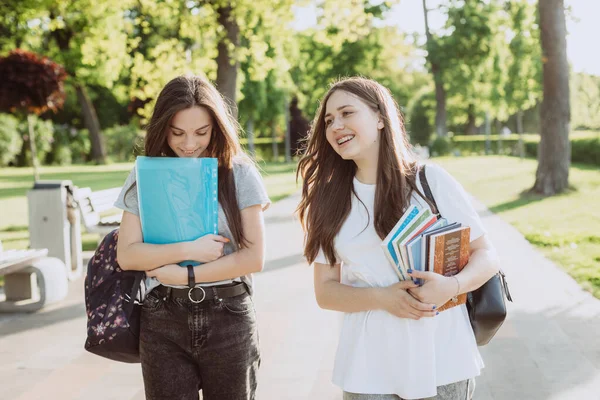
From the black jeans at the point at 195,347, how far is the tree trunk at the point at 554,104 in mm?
15050

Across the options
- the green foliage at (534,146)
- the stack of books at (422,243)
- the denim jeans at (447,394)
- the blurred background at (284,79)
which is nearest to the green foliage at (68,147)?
the blurred background at (284,79)

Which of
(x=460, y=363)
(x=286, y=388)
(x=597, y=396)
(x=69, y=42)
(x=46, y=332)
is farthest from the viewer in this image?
(x=69, y=42)

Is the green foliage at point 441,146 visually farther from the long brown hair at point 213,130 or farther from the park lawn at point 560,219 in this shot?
the long brown hair at point 213,130

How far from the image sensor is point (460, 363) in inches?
89.0

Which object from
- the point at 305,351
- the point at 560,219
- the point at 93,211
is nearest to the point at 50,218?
the point at 93,211

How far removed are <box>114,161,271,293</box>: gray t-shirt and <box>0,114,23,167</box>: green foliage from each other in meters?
36.2

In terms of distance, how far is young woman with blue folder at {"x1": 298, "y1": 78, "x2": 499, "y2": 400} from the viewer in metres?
2.22

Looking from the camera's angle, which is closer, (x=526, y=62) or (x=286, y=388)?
(x=286, y=388)

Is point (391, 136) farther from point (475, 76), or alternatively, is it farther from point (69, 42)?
point (475, 76)

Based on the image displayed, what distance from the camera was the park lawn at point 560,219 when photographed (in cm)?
852

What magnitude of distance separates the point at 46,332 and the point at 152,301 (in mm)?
3993

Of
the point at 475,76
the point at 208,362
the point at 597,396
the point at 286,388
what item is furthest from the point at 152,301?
the point at 475,76

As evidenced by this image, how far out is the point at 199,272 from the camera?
95.5 inches

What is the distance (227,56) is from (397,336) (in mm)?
13074
